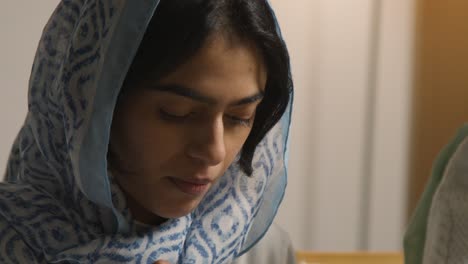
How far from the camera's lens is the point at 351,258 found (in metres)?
1.28

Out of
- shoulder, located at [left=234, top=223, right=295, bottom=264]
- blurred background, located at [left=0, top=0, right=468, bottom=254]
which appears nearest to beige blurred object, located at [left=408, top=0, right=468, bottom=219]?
blurred background, located at [left=0, top=0, right=468, bottom=254]

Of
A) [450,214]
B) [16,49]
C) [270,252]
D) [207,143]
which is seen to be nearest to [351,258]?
[270,252]

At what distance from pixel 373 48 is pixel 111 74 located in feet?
3.69

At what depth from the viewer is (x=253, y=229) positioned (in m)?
0.98

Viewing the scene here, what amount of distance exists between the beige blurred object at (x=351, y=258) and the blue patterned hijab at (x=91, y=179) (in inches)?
13.0

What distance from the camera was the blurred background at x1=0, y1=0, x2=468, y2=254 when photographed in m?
1.72

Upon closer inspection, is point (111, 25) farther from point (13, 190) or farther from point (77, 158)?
point (13, 190)

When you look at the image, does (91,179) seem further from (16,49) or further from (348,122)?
(348,122)

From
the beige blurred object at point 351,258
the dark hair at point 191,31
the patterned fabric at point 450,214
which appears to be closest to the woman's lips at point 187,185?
the dark hair at point 191,31

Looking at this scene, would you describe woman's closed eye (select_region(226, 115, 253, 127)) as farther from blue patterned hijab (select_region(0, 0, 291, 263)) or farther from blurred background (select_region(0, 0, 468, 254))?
blurred background (select_region(0, 0, 468, 254))

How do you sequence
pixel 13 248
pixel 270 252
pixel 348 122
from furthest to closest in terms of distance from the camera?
pixel 348 122
pixel 270 252
pixel 13 248

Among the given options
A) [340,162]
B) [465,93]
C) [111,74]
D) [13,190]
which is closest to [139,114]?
[111,74]

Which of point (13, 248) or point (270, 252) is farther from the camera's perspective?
point (270, 252)

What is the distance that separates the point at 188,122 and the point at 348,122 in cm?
107
